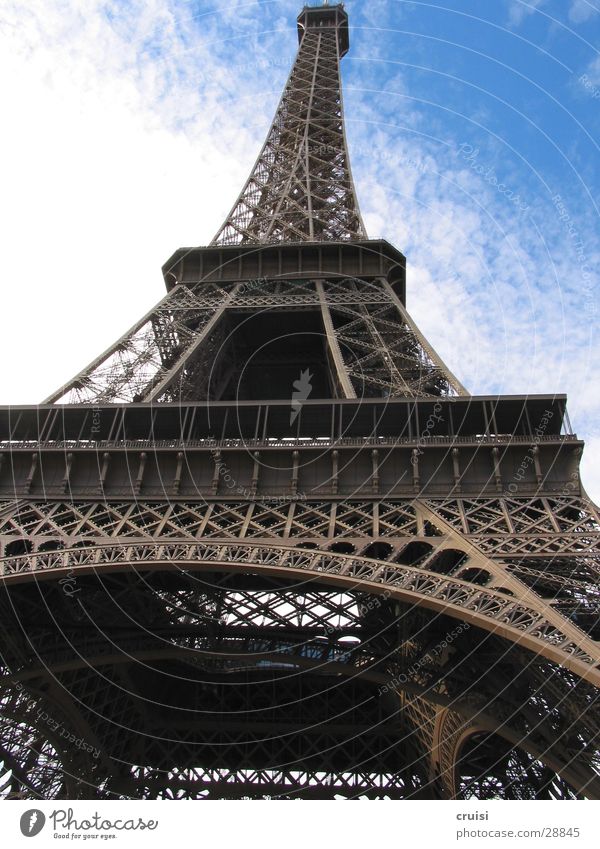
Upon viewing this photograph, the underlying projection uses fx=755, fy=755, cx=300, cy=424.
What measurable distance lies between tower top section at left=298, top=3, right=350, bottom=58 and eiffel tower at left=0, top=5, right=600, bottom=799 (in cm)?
4050

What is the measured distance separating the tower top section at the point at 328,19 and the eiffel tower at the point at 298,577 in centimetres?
4050

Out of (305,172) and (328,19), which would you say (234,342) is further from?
(328,19)

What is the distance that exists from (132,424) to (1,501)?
3875mm

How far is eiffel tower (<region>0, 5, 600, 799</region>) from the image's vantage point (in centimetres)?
1536

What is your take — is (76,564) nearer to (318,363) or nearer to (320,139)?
(318,363)

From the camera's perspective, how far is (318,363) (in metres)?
32.8

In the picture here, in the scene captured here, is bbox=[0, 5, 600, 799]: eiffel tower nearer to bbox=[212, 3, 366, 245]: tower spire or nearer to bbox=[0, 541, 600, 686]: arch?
bbox=[0, 541, 600, 686]: arch
